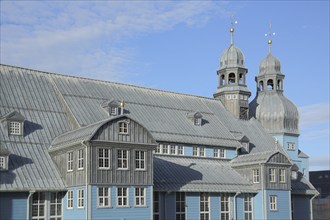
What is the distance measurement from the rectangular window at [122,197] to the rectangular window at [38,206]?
5581 millimetres

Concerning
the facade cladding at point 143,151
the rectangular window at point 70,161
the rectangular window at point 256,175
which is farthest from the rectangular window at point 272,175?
the rectangular window at point 70,161

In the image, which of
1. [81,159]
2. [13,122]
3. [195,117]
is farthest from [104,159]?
[195,117]

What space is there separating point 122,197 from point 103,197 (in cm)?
165

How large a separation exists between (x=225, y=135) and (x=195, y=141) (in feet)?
16.5

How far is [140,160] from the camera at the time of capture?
1736 inches

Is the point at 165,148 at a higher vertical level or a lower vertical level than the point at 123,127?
lower

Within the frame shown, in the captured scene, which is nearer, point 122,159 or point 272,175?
point 122,159

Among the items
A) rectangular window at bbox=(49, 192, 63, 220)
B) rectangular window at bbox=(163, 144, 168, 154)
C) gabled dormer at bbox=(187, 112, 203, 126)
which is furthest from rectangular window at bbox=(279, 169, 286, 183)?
rectangular window at bbox=(49, 192, 63, 220)

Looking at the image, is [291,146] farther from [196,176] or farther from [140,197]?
[140,197]

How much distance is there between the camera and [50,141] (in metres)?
46.3

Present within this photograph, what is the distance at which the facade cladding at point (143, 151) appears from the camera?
41.9 meters

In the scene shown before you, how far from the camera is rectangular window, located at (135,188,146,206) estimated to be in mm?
43444

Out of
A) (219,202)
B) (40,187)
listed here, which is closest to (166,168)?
(219,202)

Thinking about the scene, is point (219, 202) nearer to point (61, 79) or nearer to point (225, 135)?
point (225, 135)
